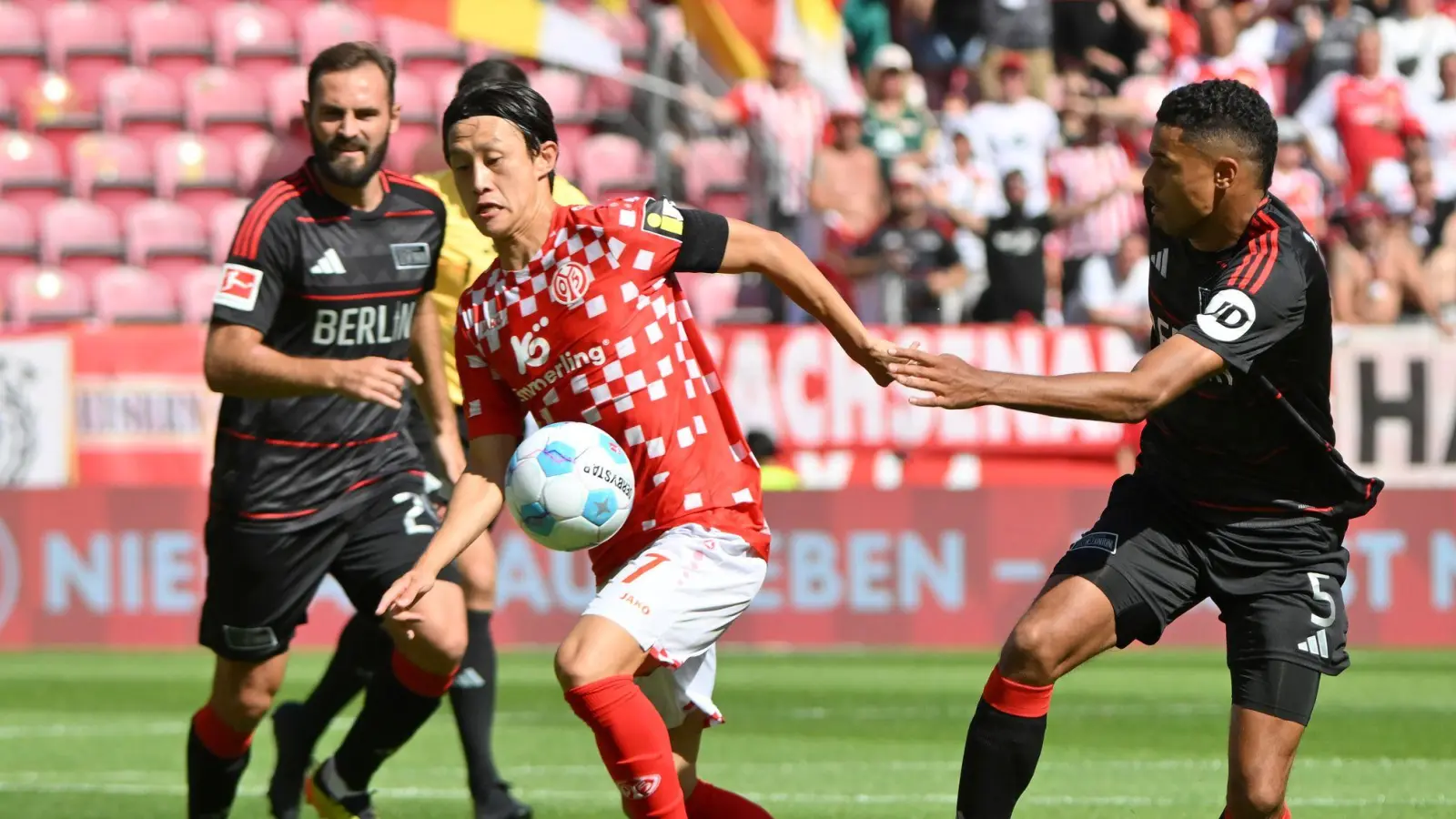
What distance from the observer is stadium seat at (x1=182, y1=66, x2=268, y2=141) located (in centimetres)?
1939

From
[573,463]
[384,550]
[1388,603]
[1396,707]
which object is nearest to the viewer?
[573,463]

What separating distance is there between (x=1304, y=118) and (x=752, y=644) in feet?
21.5

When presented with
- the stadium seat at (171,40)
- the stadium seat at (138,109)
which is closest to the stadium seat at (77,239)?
the stadium seat at (138,109)

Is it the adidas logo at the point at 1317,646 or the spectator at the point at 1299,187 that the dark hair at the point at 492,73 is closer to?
the adidas logo at the point at 1317,646

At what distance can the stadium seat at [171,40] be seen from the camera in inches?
787

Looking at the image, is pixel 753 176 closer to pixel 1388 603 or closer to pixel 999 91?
pixel 999 91

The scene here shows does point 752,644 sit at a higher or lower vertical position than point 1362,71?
lower

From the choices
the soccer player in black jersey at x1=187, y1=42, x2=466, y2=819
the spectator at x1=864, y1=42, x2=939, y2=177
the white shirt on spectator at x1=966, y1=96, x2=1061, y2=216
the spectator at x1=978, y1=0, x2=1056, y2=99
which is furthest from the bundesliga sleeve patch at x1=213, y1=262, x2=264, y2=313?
the spectator at x1=978, y1=0, x2=1056, y2=99

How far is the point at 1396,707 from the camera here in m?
10.4

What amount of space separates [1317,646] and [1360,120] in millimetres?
11883

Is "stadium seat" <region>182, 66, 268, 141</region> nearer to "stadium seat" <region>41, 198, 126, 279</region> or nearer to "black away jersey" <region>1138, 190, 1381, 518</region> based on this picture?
"stadium seat" <region>41, 198, 126, 279</region>

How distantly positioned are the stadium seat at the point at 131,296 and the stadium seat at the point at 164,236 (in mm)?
464

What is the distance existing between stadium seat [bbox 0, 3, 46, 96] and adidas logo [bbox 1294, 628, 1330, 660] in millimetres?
17203

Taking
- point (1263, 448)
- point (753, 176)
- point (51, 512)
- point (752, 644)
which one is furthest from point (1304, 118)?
point (1263, 448)
